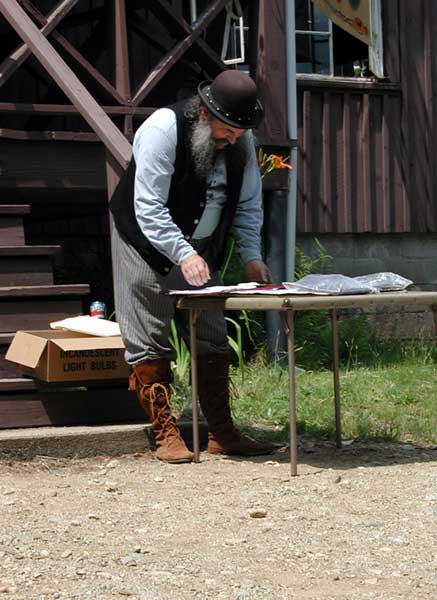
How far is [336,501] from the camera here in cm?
444

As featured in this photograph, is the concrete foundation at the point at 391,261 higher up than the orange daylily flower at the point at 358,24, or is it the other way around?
the orange daylily flower at the point at 358,24

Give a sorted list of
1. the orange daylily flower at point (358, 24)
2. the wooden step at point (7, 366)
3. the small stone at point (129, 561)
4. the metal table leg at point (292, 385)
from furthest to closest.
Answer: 1. the orange daylily flower at point (358, 24)
2. the wooden step at point (7, 366)
3. the metal table leg at point (292, 385)
4. the small stone at point (129, 561)

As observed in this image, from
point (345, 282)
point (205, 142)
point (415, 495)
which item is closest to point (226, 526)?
point (415, 495)

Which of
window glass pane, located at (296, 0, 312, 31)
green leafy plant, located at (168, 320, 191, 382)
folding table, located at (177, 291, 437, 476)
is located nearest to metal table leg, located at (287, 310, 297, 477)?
folding table, located at (177, 291, 437, 476)

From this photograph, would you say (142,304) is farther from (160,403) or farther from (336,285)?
(336,285)

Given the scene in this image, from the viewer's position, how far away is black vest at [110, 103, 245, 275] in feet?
16.4

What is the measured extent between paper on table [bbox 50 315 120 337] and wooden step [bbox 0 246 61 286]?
38 centimetres

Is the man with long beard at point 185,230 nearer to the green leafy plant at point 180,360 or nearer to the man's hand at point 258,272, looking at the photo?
the man's hand at point 258,272

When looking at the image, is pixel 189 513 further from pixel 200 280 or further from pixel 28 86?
pixel 28 86

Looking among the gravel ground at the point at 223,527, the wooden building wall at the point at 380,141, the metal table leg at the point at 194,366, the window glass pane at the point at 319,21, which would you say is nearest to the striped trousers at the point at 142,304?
the metal table leg at the point at 194,366

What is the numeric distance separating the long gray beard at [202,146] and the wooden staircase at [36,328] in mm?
1016

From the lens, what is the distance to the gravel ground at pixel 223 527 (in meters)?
3.36

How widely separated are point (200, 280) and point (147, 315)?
1.66 ft

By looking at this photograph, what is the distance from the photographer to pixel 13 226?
610 centimetres
